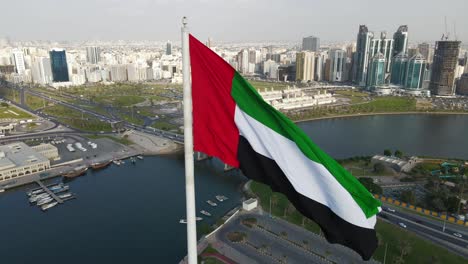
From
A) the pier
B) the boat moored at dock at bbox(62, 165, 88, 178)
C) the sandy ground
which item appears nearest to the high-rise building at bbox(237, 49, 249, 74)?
the sandy ground

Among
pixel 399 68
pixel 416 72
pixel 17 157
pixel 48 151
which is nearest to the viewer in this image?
pixel 17 157

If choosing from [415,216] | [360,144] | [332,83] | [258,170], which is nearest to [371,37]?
[332,83]

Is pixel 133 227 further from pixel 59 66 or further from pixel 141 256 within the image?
pixel 59 66

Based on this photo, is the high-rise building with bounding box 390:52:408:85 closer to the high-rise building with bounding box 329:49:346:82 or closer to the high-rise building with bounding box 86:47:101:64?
the high-rise building with bounding box 329:49:346:82

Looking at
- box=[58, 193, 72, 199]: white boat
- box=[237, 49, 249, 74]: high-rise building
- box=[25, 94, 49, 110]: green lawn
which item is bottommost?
box=[58, 193, 72, 199]: white boat

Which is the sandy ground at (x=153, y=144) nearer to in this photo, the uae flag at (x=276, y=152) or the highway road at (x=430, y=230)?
the highway road at (x=430, y=230)

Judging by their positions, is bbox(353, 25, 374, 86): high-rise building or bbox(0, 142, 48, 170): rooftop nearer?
bbox(0, 142, 48, 170): rooftop

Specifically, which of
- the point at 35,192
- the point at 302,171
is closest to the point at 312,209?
the point at 302,171

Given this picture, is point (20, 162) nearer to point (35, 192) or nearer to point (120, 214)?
point (35, 192)
